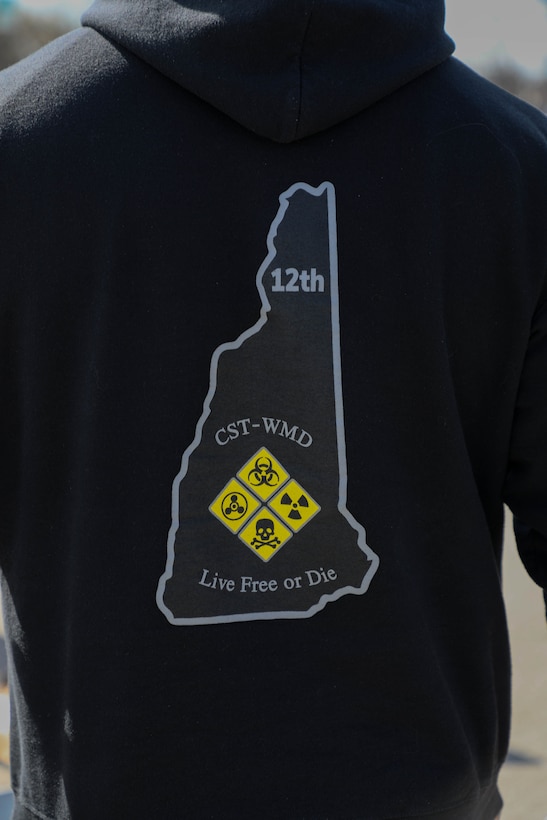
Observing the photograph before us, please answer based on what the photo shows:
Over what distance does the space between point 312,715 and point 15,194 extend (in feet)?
2.07

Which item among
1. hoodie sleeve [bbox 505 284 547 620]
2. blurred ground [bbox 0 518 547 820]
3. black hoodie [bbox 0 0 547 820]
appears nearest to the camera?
black hoodie [bbox 0 0 547 820]

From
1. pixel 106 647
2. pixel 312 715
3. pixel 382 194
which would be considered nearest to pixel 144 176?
pixel 382 194

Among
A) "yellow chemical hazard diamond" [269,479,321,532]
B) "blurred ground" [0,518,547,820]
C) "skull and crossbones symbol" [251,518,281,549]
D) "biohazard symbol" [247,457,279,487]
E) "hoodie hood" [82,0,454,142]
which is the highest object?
"hoodie hood" [82,0,454,142]

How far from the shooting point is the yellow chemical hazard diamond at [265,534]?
3.78ft

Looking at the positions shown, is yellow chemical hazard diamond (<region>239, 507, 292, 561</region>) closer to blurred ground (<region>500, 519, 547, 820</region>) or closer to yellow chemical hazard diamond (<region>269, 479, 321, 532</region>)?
yellow chemical hazard diamond (<region>269, 479, 321, 532</region>)

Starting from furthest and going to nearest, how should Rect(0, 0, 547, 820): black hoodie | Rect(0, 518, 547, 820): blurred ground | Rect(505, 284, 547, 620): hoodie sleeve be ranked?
Rect(0, 518, 547, 820): blurred ground < Rect(505, 284, 547, 620): hoodie sleeve < Rect(0, 0, 547, 820): black hoodie

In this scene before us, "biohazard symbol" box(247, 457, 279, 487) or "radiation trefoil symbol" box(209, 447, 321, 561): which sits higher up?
"biohazard symbol" box(247, 457, 279, 487)

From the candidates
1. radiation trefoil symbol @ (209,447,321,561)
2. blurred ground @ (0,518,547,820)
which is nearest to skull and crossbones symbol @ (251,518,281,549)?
radiation trefoil symbol @ (209,447,321,561)

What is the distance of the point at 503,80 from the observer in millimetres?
24703

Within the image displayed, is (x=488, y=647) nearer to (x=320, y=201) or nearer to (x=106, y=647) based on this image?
(x=106, y=647)

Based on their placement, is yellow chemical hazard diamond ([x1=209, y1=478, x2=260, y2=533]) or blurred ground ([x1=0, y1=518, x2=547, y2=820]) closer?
yellow chemical hazard diamond ([x1=209, y1=478, x2=260, y2=533])

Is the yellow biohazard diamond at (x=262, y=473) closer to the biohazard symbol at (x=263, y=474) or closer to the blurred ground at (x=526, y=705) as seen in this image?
the biohazard symbol at (x=263, y=474)

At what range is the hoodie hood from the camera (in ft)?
3.72

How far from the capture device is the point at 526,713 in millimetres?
3059
